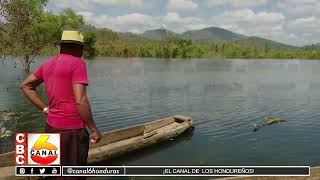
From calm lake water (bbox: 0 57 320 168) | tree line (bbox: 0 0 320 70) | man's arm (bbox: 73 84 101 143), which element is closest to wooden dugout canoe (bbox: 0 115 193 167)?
calm lake water (bbox: 0 57 320 168)

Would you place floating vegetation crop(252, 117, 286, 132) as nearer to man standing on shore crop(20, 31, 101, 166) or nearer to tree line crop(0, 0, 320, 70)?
tree line crop(0, 0, 320, 70)

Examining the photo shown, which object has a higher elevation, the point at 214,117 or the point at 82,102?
the point at 82,102

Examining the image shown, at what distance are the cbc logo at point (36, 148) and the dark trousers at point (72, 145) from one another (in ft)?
0.50

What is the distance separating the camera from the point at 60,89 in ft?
18.4

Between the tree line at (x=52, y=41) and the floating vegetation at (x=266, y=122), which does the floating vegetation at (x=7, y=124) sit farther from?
the floating vegetation at (x=266, y=122)

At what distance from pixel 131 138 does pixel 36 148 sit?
12445 millimetres

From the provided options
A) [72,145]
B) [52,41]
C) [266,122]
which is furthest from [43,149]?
[266,122]

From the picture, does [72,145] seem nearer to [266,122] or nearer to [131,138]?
[131,138]

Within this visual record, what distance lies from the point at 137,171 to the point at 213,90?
38.1m

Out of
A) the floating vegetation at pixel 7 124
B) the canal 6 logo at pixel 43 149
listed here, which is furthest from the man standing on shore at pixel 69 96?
the floating vegetation at pixel 7 124

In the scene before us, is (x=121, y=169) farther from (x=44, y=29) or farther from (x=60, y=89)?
(x=44, y=29)

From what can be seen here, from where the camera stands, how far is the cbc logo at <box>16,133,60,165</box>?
17.8ft

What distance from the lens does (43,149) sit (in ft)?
18.1

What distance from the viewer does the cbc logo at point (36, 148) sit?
5.41 m
